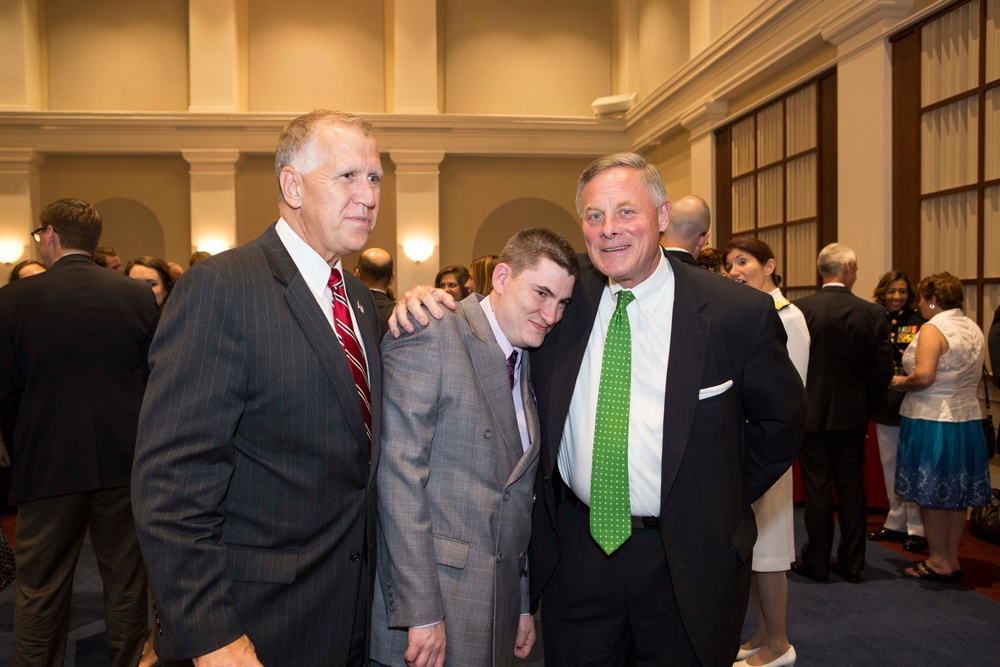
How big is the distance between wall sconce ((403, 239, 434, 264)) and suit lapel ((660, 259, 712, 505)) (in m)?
9.22

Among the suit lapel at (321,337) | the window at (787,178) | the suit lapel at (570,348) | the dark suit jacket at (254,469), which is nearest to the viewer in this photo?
the dark suit jacket at (254,469)

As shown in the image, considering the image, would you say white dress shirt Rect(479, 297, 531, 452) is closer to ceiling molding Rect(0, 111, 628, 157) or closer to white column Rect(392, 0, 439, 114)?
ceiling molding Rect(0, 111, 628, 157)

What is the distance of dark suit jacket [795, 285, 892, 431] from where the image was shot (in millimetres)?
4281

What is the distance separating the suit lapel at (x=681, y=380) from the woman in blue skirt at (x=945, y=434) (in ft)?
10.3

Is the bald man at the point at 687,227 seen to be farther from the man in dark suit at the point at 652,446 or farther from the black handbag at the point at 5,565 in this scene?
the black handbag at the point at 5,565

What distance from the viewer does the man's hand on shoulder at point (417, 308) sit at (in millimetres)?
1825

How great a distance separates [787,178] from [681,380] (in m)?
6.36

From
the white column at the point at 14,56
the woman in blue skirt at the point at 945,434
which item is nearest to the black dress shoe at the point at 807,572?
the woman in blue skirt at the point at 945,434

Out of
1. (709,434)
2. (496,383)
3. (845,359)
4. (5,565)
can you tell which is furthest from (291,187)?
(845,359)

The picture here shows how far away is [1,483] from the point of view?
5.18m

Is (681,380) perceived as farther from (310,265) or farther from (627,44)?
(627,44)

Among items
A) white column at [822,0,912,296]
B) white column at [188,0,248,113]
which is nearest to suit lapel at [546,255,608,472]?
white column at [822,0,912,296]

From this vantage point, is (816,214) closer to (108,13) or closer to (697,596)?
(697,596)

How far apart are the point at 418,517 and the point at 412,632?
10.1 inches
